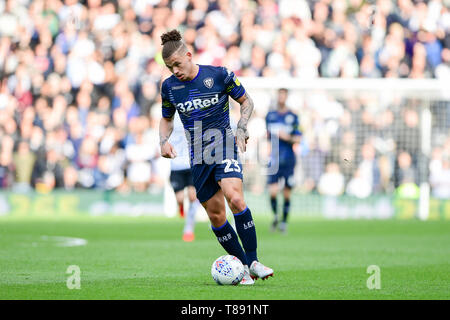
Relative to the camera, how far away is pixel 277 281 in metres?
8.93

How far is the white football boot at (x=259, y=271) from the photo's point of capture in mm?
8453

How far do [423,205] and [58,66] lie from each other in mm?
10657

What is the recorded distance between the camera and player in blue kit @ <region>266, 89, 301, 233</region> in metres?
17.6

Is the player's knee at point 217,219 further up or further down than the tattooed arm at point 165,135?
further down

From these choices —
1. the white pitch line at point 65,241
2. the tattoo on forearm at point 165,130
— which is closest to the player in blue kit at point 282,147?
the white pitch line at point 65,241

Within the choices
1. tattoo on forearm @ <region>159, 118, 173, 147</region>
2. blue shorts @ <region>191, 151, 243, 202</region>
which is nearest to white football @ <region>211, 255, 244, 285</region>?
blue shorts @ <region>191, 151, 243, 202</region>

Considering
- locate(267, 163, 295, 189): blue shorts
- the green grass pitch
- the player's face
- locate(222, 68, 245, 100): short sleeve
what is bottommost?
the green grass pitch

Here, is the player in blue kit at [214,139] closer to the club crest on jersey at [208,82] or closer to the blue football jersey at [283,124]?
the club crest on jersey at [208,82]

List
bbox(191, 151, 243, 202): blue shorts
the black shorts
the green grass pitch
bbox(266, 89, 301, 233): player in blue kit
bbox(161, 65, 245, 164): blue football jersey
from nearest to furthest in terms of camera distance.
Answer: the green grass pitch < bbox(191, 151, 243, 202): blue shorts < bbox(161, 65, 245, 164): blue football jersey < the black shorts < bbox(266, 89, 301, 233): player in blue kit

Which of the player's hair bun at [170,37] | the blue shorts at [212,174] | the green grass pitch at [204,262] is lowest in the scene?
the green grass pitch at [204,262]

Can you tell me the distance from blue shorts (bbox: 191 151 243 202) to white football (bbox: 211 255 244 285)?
2.26 feet

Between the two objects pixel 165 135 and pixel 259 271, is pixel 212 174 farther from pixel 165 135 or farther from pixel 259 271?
pixel 259 271

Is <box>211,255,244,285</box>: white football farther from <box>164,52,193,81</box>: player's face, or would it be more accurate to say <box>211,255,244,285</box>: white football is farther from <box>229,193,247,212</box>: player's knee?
<box>164,52,193,81</box>: player's face

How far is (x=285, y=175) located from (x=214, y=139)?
9.80 meters
